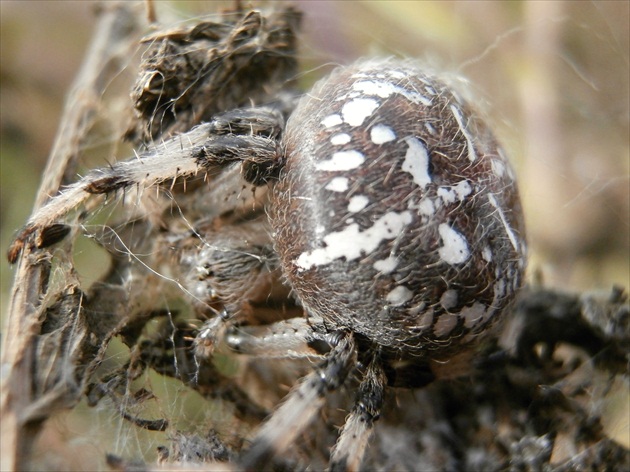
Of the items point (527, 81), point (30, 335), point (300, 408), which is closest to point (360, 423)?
point (300, 408)

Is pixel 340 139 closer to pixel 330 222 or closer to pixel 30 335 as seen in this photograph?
pixel 330 222

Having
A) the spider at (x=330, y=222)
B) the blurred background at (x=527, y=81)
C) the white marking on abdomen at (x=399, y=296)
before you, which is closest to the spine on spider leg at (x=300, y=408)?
the spider at (x=330, y=222)

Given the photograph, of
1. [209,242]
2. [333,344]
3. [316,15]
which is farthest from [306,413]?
[316,15]

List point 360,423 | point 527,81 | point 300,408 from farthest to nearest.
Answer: point 527,81 < point 360,423 < point 300,408

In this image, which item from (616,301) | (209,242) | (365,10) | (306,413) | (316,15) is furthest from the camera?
(365,10)

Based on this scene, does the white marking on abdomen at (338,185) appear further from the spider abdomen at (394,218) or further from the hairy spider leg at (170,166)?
the hairy spider leg at (170,166)

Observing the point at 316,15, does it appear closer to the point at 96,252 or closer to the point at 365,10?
the point at 365,10
